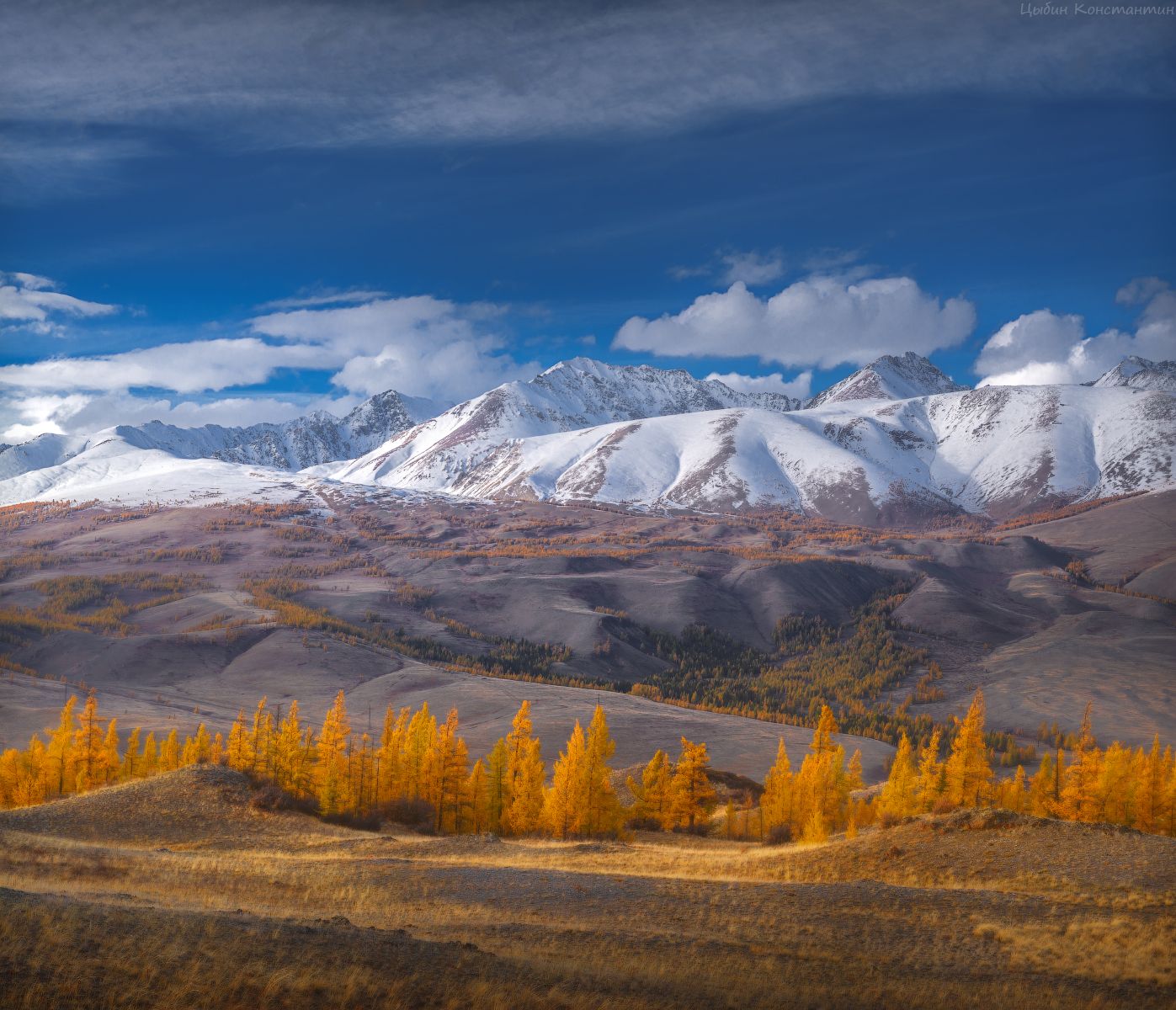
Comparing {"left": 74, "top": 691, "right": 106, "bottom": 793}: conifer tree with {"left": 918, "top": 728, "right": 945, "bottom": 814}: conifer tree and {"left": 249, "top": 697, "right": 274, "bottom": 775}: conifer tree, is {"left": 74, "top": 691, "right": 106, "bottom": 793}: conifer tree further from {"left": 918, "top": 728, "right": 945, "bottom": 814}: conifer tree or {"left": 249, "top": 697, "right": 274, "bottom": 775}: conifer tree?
{"left": 918, "top": 728, "right": 945, "bottom": 814}: conifer tree

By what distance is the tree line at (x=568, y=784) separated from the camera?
6675 cm

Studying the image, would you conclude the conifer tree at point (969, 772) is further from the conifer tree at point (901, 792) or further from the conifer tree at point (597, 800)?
the conifer tree at point (597, 800)

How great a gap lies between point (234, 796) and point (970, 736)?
198 feet

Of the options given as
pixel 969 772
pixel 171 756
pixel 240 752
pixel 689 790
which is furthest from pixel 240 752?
pixel 969 772

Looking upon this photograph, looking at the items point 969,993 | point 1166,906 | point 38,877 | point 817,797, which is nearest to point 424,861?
point 38,877

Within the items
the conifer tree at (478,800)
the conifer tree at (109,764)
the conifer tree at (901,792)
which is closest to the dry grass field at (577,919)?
the conifer tree at (478,800)

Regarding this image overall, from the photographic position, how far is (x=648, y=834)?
6806 cm

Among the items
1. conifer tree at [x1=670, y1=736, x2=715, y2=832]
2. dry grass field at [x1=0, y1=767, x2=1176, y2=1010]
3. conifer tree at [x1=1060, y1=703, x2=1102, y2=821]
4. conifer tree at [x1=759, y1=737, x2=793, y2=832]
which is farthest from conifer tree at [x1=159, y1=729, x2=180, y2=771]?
conifer tree at [x1=1060, y1=703, x2=1102, y2=821]

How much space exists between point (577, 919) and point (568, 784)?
37363mm

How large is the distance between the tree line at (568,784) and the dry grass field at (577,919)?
16997 mm

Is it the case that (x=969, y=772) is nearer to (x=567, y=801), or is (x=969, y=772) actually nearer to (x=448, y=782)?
(x=567, y=801)

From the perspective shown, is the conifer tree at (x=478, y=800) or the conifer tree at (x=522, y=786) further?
the conifer tree at (x=478, y=800)

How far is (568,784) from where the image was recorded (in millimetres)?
66062

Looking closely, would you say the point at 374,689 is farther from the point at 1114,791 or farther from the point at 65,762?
the point at 1114,791
